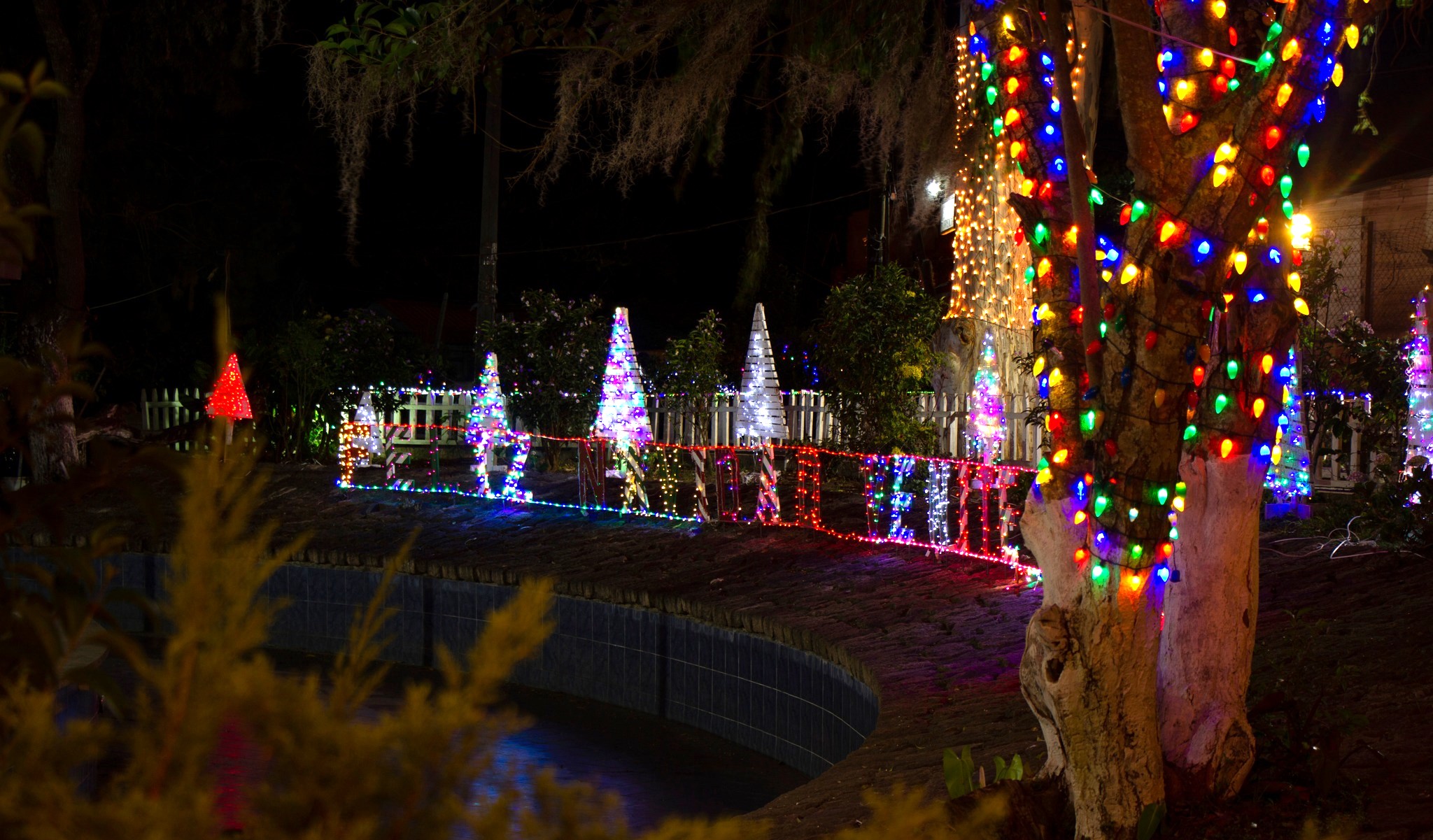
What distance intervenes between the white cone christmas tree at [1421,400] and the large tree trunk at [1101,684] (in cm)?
538

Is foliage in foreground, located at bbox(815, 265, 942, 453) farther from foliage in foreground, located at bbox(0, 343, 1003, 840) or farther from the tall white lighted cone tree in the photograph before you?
foliage in foreground, located at bbox(0, 343, 1003, 840)

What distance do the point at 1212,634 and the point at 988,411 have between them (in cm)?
931

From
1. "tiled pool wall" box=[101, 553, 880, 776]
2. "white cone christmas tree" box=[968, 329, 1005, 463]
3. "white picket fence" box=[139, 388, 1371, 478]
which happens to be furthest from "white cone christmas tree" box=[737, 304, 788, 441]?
"tiled pool wall" box=[101, 553, 880, 776]

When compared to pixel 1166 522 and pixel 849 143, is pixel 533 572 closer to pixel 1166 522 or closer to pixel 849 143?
pixel 1166 522

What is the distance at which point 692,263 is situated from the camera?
38.5m

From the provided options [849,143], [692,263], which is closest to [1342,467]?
→ [849,143]

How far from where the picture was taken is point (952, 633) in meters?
7.57

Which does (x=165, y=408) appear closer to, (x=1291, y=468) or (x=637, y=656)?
(x=637, y=656)

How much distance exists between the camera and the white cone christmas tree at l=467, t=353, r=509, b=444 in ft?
51.6

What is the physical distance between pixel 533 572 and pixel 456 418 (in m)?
12.2

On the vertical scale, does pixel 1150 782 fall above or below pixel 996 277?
below

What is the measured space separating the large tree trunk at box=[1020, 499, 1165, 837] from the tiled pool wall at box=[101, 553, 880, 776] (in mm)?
2752

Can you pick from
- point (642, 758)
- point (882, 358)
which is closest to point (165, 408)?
point (882, 358)

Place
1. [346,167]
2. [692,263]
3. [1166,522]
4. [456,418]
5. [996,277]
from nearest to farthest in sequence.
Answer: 1. [1166,522]
2. [346,167]
3. [996,277]
4. [456,418]
5. [692,263]
